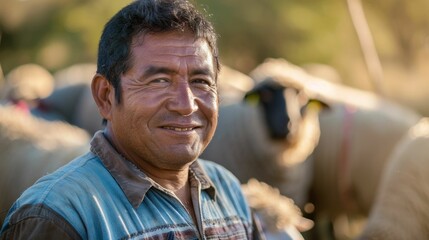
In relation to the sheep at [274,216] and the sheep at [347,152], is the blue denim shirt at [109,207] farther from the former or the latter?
the sheep at [347,152]

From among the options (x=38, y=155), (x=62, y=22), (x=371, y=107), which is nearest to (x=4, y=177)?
(x=38, y=155)

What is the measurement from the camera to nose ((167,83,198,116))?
8.36 feet

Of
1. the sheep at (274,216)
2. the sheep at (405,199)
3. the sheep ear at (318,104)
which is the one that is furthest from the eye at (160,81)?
→ the sheep ear at (318,104)

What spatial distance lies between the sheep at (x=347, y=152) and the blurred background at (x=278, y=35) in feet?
26.6

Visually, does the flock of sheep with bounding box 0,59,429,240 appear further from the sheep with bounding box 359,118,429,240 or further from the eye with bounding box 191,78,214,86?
the eye with bounding box 191,78,214,86

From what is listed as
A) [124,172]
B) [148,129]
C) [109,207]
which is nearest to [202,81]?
[148,129]

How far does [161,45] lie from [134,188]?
17.3 inches

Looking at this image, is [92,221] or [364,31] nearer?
[92,221]

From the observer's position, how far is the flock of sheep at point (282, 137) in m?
5.69

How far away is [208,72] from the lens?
2.64 meters

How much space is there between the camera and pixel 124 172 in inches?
101

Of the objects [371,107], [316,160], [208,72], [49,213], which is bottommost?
[49,213]

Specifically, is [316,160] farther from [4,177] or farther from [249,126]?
[4,177]

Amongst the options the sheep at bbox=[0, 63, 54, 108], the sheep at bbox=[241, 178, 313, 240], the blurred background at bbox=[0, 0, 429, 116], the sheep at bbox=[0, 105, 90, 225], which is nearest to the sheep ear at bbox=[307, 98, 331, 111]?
the sheep at bbox=[0, 105, 90, 225]
